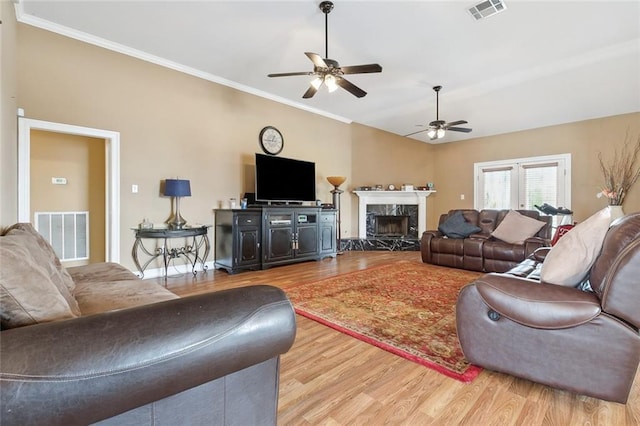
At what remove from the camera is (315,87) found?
3.38 m

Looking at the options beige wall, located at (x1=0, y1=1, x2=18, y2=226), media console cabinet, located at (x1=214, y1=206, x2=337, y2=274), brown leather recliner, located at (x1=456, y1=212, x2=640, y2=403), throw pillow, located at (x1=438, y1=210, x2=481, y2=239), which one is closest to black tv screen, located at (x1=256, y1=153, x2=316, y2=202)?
media console cabinet, located at (x1=214, y1=206, x2=337, y2=274)

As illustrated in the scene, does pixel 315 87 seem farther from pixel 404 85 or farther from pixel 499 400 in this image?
pixel 499 400

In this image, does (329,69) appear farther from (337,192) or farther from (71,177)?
(71,177)

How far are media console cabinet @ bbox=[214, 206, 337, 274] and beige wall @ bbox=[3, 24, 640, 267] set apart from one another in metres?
0.55

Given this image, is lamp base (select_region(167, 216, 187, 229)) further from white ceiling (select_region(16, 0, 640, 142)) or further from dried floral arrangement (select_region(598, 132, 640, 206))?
dried floral arrangement (select_region(598, 132, 640, 206))

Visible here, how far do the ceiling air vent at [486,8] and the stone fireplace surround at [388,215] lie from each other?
3.92 m

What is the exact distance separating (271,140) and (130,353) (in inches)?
189

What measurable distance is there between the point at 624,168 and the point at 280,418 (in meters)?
7.32

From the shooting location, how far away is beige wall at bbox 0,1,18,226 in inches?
86.8

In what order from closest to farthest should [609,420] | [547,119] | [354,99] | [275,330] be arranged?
[275,330] → [609,420] → [354,99] → [547,119]

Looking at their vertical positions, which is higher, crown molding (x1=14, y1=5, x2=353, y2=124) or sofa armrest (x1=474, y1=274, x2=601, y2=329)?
crown molding (x1=14, y1=5, x2=353, y2=124)

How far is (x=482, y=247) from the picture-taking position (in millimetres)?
4266

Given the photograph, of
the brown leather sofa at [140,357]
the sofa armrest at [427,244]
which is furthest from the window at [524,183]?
the brown leather sofa at [140,357]

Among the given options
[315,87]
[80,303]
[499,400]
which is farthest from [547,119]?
[80,303]
